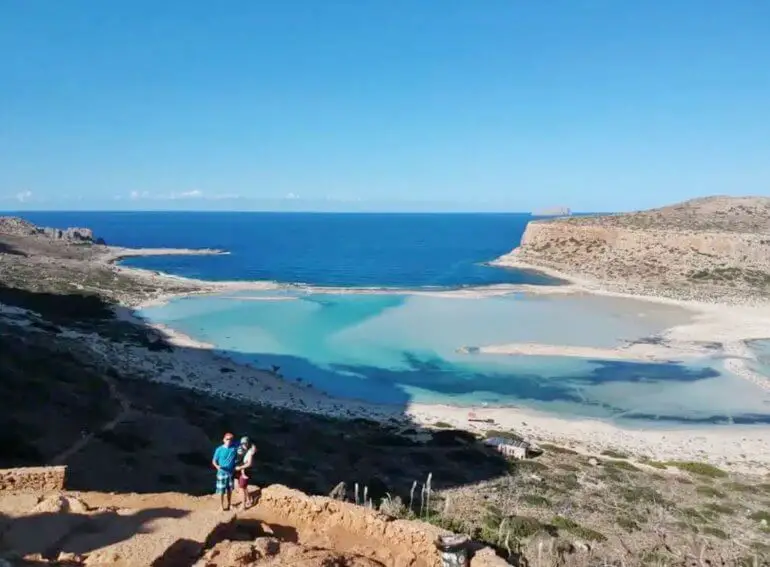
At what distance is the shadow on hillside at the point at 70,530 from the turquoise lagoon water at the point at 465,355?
23.4 metres

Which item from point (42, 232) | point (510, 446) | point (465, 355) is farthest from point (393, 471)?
point (42, 232)

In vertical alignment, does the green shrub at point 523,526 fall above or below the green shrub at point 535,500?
above

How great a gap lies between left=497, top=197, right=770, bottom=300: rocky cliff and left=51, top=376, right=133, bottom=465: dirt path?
58.5 m

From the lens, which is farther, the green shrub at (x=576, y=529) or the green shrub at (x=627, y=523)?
the green shrub at (x=627, y=523)

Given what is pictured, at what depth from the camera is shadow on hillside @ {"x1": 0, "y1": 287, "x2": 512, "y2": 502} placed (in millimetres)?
17578

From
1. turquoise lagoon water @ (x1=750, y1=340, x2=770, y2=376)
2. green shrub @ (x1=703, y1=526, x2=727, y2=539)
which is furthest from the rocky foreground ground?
turquoise lagoon water @ (x1=750, y1=340, x2=770, y2=376)

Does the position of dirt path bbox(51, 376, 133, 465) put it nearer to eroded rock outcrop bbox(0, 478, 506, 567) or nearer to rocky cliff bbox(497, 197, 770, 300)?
eroded rock outcrop bbox(0, 478, 506, 567)

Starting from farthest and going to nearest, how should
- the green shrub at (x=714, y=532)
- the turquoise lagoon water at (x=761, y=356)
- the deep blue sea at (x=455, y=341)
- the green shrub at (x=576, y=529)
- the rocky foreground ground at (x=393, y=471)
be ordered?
the turquoise lagoon water at (x=761, y=356), the deep blue sea at (x=455, y=341), the green shrub at (x=714, y=532), the green shrub at (x=576, y=529), the rocky foreground ground at (x=393, y=471)

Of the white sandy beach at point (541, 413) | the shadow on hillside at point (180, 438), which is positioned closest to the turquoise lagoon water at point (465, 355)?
the white sandy beach at point (541, 413)

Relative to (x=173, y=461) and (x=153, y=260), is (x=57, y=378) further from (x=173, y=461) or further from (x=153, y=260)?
(x=153, y=260)

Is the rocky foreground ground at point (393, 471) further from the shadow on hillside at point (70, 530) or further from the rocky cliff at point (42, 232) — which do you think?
the rocky cliff at point (42, 232)

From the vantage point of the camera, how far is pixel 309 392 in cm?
3350

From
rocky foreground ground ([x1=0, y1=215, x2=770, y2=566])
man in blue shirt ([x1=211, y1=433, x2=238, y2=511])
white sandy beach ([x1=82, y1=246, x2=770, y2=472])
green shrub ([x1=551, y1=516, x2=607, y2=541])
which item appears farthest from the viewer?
white sandy beach ([x1=82, y1=246, x2=770, y2=472])

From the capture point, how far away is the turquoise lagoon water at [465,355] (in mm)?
32688
